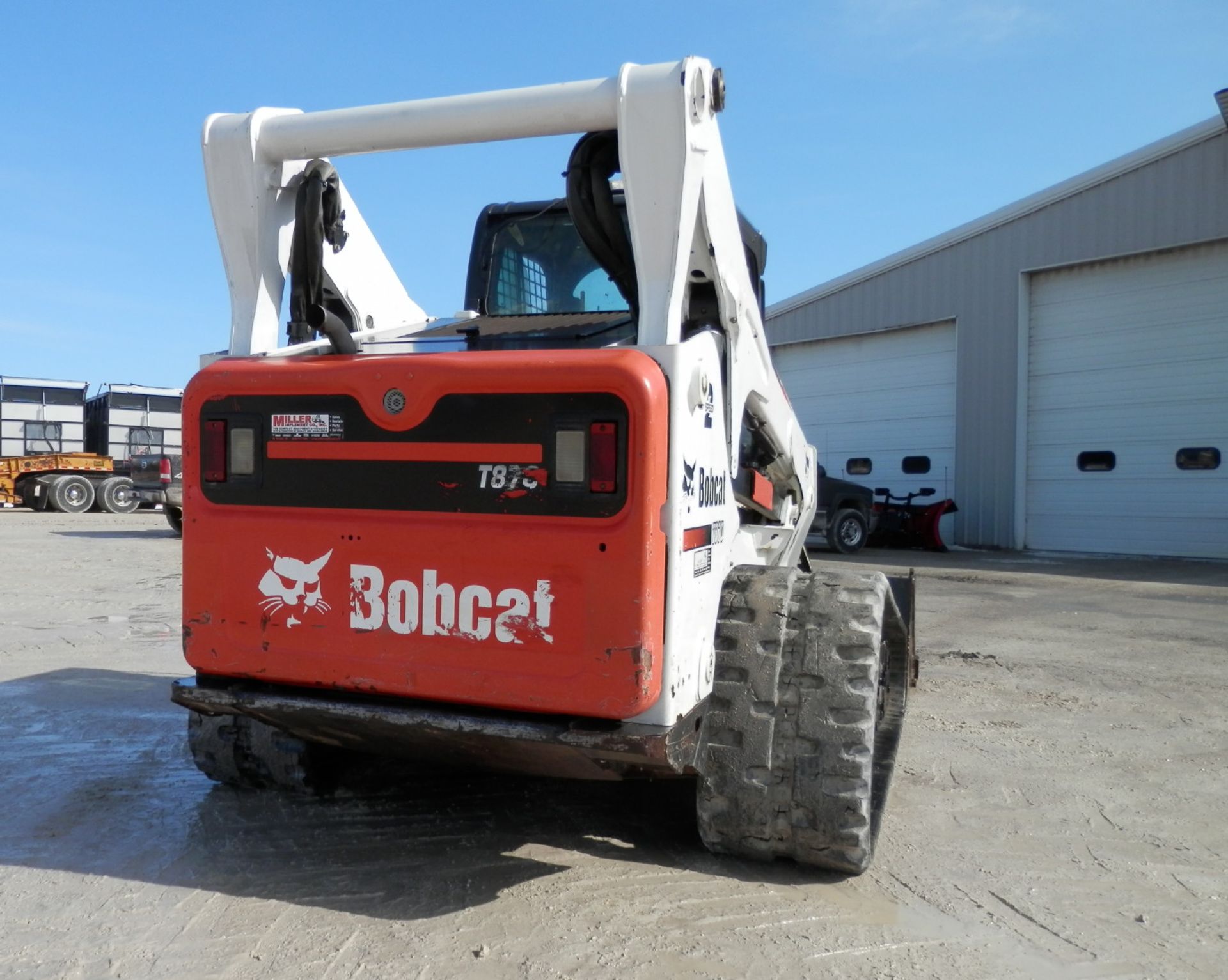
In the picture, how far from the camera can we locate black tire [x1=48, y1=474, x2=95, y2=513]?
24.7 m

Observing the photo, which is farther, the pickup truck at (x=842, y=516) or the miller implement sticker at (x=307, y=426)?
the pickup truck at (x=842, y=516)

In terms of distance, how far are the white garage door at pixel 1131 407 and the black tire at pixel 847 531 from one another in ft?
10.1

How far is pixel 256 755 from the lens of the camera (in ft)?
12.8

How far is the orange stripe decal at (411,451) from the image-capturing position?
2850mm

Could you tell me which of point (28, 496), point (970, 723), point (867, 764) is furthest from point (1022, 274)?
point (28, 496)

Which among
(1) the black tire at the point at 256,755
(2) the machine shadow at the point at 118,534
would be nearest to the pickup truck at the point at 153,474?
(2) the machine shadow at the point at 118,534

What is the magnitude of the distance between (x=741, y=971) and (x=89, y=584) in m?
10.1

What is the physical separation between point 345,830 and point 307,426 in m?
1.51

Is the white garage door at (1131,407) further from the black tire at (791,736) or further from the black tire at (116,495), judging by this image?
the black tire at (116,495)

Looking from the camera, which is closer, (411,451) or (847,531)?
(411,451)

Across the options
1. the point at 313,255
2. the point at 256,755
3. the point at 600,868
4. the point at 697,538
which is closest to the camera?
the point at 697,538

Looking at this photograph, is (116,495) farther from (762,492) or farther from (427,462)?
(427,462)

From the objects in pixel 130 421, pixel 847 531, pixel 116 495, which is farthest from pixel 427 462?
pixel 130 421

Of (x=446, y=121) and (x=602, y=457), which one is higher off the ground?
(x=446, y=121)
